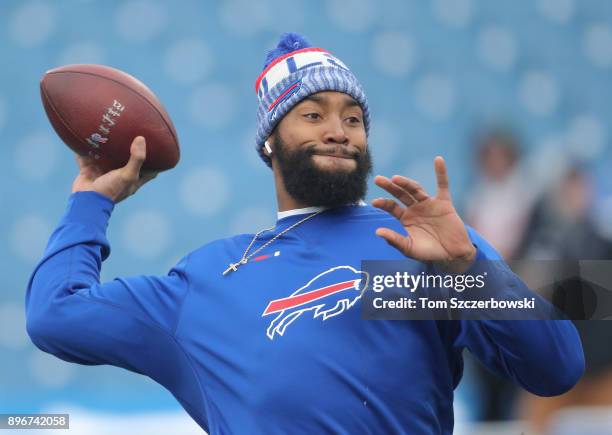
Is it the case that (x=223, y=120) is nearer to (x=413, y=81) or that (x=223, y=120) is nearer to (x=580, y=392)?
(x=413, y=81)

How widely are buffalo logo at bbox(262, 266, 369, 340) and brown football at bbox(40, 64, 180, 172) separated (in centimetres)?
57

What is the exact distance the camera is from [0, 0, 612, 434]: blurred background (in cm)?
423

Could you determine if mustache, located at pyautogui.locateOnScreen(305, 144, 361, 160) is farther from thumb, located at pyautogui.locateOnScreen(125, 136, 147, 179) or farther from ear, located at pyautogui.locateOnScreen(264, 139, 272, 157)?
thumb, located at pyautogui.locateOnScreen(125, 136, 147, 179)

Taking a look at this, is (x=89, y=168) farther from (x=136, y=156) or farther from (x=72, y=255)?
(x=72, y=255)

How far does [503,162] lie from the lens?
4488mm

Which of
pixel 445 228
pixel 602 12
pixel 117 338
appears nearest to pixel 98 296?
pixel 117 338

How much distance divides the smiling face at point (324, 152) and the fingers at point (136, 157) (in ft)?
1.06

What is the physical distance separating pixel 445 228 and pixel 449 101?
10.0 feet

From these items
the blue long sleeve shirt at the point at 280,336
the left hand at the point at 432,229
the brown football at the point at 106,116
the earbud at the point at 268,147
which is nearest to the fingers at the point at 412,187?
the left hand at the point at 432,229

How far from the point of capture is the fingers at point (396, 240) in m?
1.76

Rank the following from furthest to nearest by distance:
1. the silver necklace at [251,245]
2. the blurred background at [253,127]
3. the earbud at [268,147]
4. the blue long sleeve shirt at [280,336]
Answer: the blurred background at [253,127], the earbud at [268,147], the silver necklace at [251,245], the blue long sleeve shirt at [280,336]

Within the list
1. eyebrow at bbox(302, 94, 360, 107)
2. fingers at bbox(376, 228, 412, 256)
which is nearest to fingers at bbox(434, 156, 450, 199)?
fingers at bbox(376, 228, 412, 256)

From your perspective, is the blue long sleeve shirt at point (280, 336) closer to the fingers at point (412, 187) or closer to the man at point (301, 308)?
the man at point (301, 308)

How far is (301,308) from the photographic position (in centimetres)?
196
